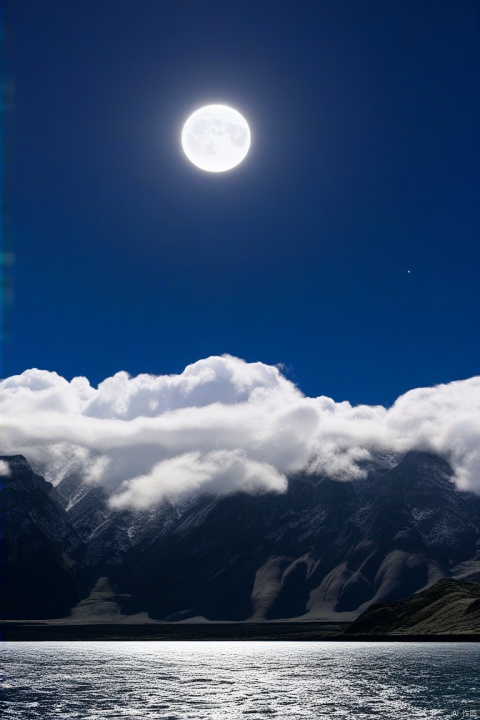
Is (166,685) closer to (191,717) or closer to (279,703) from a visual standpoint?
(279,703)

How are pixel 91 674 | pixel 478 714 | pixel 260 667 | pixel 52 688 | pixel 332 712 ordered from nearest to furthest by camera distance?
pixel 478 714 → pixel 332 712 → pixel 52 688 → pixel 91 674 → pixel 260 667

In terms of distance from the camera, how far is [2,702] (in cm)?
10719

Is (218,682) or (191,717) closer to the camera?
(191,717)

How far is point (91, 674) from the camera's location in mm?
173625

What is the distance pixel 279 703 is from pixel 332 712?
1374 cm

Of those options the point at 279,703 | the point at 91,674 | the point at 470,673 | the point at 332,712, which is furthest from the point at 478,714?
the point at 91,674

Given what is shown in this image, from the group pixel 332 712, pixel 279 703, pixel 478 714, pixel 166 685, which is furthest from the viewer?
pixel 166 685

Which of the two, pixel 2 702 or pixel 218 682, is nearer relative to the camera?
pixel 2 702

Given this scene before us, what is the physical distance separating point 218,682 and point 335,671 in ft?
145

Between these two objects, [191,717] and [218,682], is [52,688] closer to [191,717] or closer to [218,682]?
[218,682]

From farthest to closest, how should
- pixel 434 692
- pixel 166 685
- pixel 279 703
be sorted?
pixel 166 685
pixel 434 692
pixel 279 703

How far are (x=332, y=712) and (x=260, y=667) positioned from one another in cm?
11249

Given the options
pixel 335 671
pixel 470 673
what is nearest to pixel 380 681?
pixel 470 673

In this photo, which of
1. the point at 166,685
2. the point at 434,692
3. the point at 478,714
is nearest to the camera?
the point at 478,714
